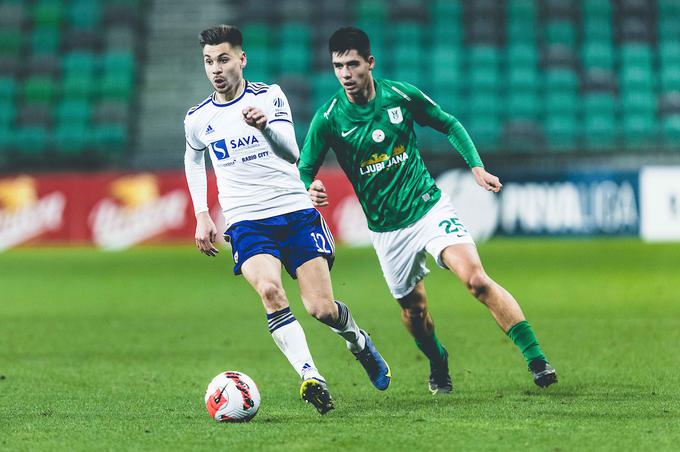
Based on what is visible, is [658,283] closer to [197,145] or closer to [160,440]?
[197,145]

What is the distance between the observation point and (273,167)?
691cm

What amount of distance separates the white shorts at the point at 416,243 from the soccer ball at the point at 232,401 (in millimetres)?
1445

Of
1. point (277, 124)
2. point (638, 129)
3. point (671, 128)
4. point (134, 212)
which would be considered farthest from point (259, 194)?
point (638, 129)

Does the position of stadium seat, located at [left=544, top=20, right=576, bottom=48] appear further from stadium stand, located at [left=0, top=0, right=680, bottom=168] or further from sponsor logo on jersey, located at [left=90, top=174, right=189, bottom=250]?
sponsor logo on jersey, located at [left=90, top=174, right=189, bottom=250]

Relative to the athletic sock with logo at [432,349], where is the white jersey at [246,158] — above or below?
above

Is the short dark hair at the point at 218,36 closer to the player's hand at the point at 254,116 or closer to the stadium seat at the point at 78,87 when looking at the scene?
the player's hand at the point at 254,116

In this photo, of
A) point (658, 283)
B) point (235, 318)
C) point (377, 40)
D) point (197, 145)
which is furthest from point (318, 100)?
point (197, 145)

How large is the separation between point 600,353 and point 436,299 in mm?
4698

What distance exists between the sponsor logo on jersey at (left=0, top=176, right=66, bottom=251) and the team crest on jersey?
1366cm

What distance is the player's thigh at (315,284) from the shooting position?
6.73 metres

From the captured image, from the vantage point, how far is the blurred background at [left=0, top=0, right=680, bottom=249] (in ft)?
65.2

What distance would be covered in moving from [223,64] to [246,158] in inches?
22.2

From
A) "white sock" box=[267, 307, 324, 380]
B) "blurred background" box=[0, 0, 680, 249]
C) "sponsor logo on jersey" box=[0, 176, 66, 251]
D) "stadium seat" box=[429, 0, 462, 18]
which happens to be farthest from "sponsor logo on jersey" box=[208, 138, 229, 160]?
"stadium seat" box=[429, 0, 462, 18]

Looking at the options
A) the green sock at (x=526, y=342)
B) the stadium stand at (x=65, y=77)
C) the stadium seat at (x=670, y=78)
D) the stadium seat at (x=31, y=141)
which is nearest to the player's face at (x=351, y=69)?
the green sock at (x=526, y=342)
